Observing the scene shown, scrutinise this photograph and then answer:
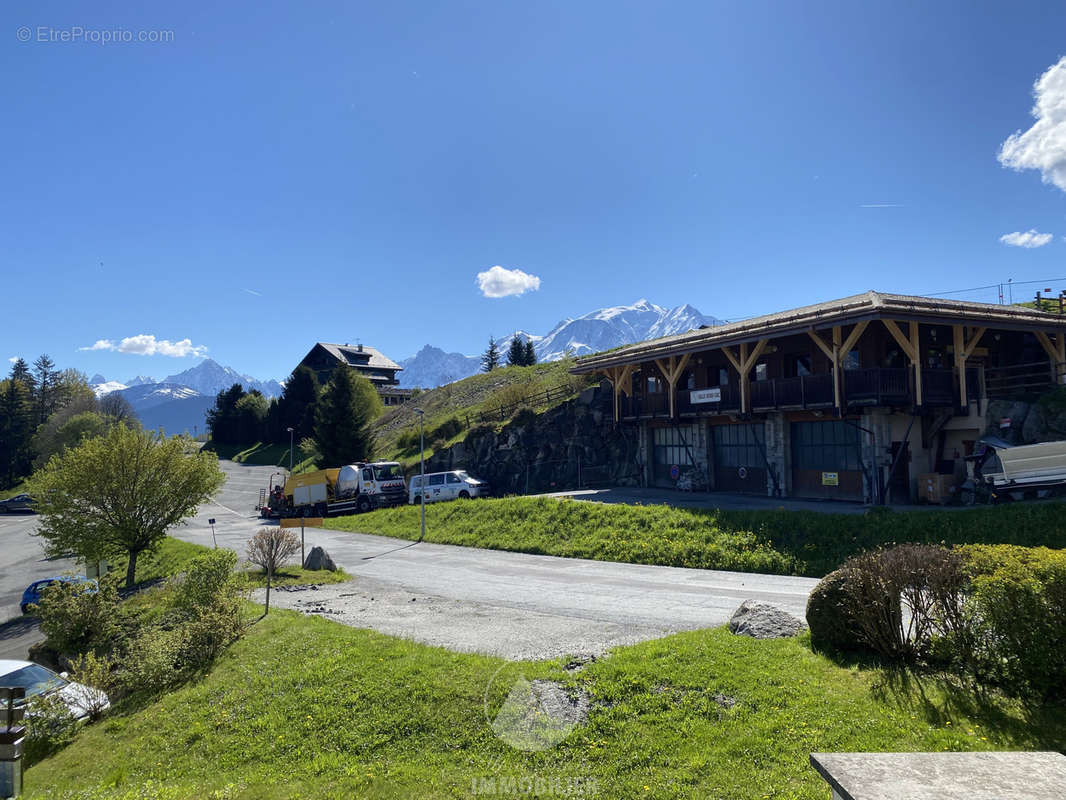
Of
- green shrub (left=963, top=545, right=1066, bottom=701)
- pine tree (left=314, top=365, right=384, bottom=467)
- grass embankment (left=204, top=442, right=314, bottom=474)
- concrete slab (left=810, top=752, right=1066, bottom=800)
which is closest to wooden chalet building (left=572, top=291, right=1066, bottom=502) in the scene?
green shrub (left=963, top=545, right=1066, bottom=701)

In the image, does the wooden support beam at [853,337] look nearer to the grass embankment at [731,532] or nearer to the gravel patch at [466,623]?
the grass embankment at [731,532]

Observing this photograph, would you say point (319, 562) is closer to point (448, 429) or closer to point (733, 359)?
point (733, 359)

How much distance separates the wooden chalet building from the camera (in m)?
23.3

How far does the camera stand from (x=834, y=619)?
859 cm

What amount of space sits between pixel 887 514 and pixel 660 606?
990 cm

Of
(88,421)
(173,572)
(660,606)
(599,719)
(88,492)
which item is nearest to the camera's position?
(599,719)

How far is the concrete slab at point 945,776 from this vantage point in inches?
130

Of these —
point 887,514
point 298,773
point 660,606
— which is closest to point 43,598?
point 298,773

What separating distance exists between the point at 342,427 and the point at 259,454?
38.4 metres

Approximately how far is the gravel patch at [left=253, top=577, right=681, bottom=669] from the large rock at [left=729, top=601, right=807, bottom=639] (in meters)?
1.48

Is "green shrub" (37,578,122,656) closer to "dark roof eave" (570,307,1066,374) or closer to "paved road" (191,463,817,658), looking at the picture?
"paved road" (191,463,817,658)

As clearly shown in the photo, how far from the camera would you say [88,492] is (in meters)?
23.4

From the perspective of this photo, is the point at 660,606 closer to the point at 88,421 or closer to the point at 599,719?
the point at 599,719

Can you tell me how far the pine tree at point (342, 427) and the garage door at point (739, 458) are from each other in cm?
2988
